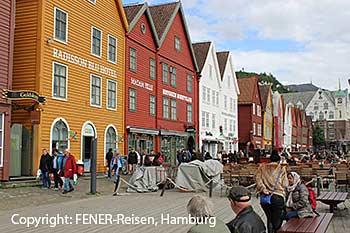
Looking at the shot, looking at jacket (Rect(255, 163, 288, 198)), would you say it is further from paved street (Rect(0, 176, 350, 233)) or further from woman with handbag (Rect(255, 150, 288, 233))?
paved street (Rect(0, 176, 350, 233))

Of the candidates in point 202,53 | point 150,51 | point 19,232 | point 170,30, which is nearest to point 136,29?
point 150,51

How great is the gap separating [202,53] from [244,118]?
47.9ft

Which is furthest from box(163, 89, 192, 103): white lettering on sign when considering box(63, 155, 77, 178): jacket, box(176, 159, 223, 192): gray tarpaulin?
box(63, 155, 77, 178): jacket

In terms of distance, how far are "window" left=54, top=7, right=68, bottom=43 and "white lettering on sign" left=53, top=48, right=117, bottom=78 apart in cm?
68

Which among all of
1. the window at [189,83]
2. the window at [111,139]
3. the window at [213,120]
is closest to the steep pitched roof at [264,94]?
the window at [213,120]

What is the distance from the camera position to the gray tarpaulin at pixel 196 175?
1889cm

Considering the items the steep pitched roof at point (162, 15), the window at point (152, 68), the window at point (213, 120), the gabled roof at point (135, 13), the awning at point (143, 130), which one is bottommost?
the awning at point (143, 130)

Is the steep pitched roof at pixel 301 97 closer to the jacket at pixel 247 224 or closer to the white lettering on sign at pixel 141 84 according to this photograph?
the white lettering on sign at pixel 141 84

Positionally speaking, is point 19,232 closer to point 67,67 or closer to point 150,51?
point 67,67

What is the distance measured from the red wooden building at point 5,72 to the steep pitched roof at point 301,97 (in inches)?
4368

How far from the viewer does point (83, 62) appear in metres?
23.4

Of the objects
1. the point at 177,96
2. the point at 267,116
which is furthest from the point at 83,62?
the point at 267,116

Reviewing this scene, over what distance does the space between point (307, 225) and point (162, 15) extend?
30383mm

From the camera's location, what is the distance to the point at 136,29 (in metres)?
29.4
